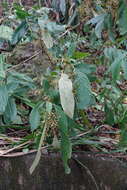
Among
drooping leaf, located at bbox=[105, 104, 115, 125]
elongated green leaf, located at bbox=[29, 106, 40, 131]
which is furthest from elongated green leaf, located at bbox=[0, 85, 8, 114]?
drooping leaf, located at bbox=[105, 104, 115, 125]

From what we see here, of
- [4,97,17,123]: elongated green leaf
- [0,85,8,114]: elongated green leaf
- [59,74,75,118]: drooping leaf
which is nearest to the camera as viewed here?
[59,74,75,118]: drooping leaf

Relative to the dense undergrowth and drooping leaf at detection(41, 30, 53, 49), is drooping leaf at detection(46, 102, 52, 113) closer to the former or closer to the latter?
the dense undergrowth

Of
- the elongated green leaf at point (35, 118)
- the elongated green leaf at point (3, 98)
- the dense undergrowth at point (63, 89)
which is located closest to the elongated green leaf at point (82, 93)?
the dense undergrowth at point (63, 89)

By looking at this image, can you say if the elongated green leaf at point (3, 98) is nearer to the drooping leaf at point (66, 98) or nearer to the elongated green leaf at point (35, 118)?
the elongated green leaf at point (35, 118)

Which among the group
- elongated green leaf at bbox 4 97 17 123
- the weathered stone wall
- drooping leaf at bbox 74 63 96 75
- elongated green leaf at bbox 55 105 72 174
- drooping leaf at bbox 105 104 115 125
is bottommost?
the weathered stone wall

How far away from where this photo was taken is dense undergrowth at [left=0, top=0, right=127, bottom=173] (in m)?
0.91

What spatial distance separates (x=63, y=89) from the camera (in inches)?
31.2

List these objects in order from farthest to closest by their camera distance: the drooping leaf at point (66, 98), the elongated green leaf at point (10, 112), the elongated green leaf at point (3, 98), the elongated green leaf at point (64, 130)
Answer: the elongated green leaf at point (10, 112)
the elongated green leaf at point (3, 98)
the elongated green leaf at point (64, 130)
the drooping leaf at point (66, 98)

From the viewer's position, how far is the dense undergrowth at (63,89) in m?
0.91

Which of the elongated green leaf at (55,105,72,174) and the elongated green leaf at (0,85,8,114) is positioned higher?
the elongated green leaf at (0,85,8,114)

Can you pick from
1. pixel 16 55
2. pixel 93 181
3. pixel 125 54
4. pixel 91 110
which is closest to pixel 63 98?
pixel 125 54

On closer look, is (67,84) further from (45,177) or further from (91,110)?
(91,110)

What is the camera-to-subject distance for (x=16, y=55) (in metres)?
1.75

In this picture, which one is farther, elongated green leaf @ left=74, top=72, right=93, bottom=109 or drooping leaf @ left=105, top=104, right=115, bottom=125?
drooping leaf @ left=105, top=104, right=115, bottom=125
